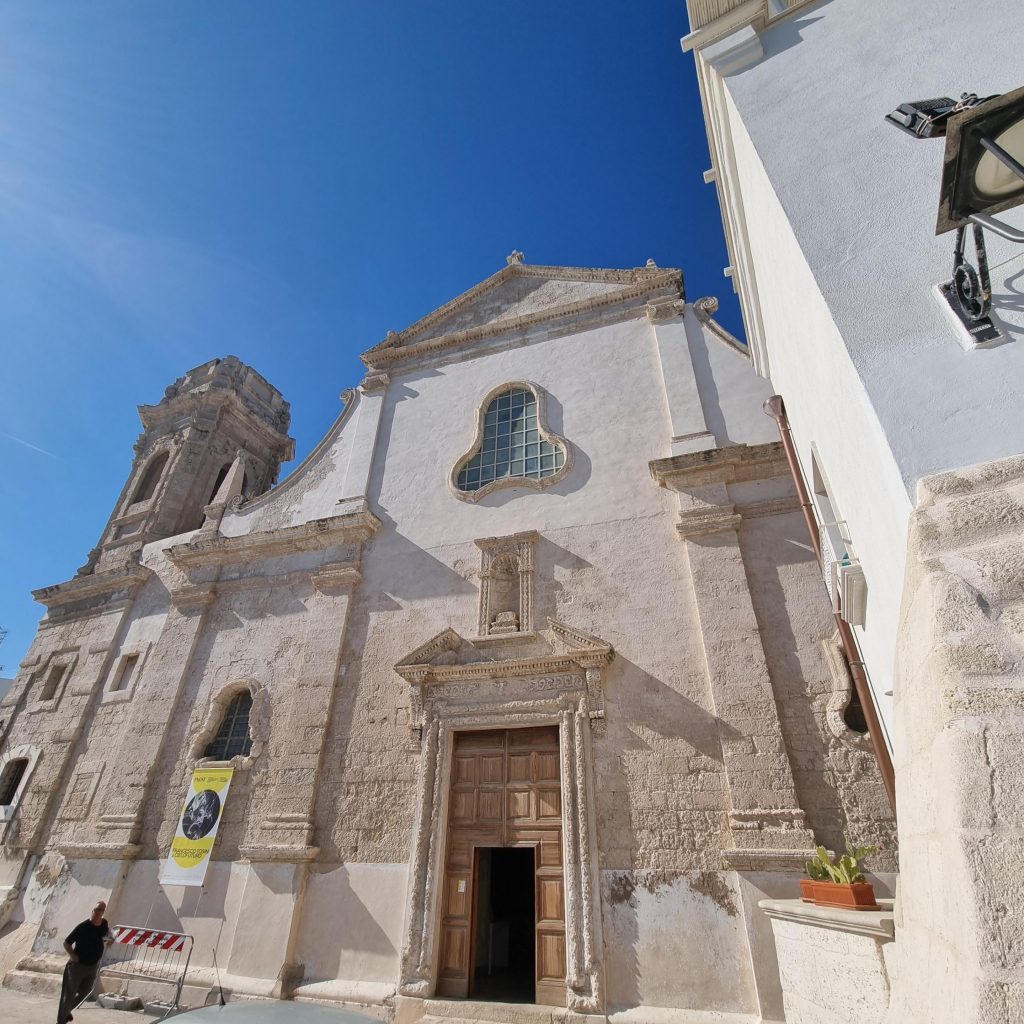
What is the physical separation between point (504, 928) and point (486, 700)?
4.52m

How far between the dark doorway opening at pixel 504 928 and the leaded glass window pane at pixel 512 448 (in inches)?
221

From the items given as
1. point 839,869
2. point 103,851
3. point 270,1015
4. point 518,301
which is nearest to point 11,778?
point 103,851

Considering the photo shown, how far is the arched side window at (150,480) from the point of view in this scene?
559 inches

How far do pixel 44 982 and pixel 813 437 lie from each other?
11.6 m

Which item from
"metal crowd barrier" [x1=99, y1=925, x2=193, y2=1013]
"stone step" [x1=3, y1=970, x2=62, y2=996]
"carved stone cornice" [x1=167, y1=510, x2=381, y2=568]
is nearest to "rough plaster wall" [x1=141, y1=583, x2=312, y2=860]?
"carved stone cornice" [x1=167, y1=510, x2=381, y2=568]

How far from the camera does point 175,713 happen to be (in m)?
9.65

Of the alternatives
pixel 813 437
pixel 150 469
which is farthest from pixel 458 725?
pixel 150 469

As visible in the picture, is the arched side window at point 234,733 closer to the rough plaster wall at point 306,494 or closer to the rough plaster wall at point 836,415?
the rough plaster wall at point 306,494

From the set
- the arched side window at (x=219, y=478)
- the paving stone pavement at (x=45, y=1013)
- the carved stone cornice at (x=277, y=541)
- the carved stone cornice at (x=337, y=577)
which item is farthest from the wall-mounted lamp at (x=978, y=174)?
the arched side window at (x=219, y=478)

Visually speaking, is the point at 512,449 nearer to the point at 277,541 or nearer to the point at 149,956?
the point at 277,541

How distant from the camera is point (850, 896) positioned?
14.1 ft

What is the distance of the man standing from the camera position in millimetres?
6355

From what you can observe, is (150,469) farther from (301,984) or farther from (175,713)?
(301,984)

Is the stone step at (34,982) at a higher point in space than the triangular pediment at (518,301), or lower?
lower
